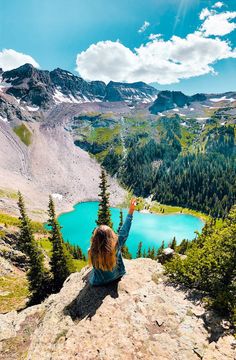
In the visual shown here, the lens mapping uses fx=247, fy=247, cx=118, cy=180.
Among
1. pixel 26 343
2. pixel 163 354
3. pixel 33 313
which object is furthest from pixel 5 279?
pixel 163 354

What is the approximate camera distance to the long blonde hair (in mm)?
10281

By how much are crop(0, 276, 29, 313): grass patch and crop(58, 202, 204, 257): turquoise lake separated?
67.9 m

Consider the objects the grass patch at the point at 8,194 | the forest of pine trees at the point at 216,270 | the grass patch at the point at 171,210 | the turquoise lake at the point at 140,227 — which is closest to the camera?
the forest of pine trees at the point at 216,270

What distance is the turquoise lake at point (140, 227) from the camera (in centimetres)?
12480

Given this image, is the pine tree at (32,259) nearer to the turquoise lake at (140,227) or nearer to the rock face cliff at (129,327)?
the rock face cliff at (129,327)

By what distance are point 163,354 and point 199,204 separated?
630 ft

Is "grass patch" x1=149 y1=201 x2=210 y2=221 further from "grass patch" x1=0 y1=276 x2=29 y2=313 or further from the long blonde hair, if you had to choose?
the long blonde hair

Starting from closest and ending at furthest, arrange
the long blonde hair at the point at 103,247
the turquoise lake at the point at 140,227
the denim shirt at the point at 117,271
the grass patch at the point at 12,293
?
the long blonde hair at the point at 103,247 → the denim shirt at the point at 117,271 → the grass patch at the point at 12,293 → the turquoise lake at the point at 140,227

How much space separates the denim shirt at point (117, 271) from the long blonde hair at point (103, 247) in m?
1.13

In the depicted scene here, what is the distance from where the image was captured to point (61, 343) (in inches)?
405

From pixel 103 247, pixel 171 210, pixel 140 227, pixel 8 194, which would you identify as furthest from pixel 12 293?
pixel 171 210

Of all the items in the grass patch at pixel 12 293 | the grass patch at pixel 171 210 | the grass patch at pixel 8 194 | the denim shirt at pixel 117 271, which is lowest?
the grass patch at pixel 171 210

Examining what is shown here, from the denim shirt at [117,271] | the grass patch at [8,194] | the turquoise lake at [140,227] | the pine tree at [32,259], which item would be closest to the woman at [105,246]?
the denim shirt at [117,271]

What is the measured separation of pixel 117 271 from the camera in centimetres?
1273
